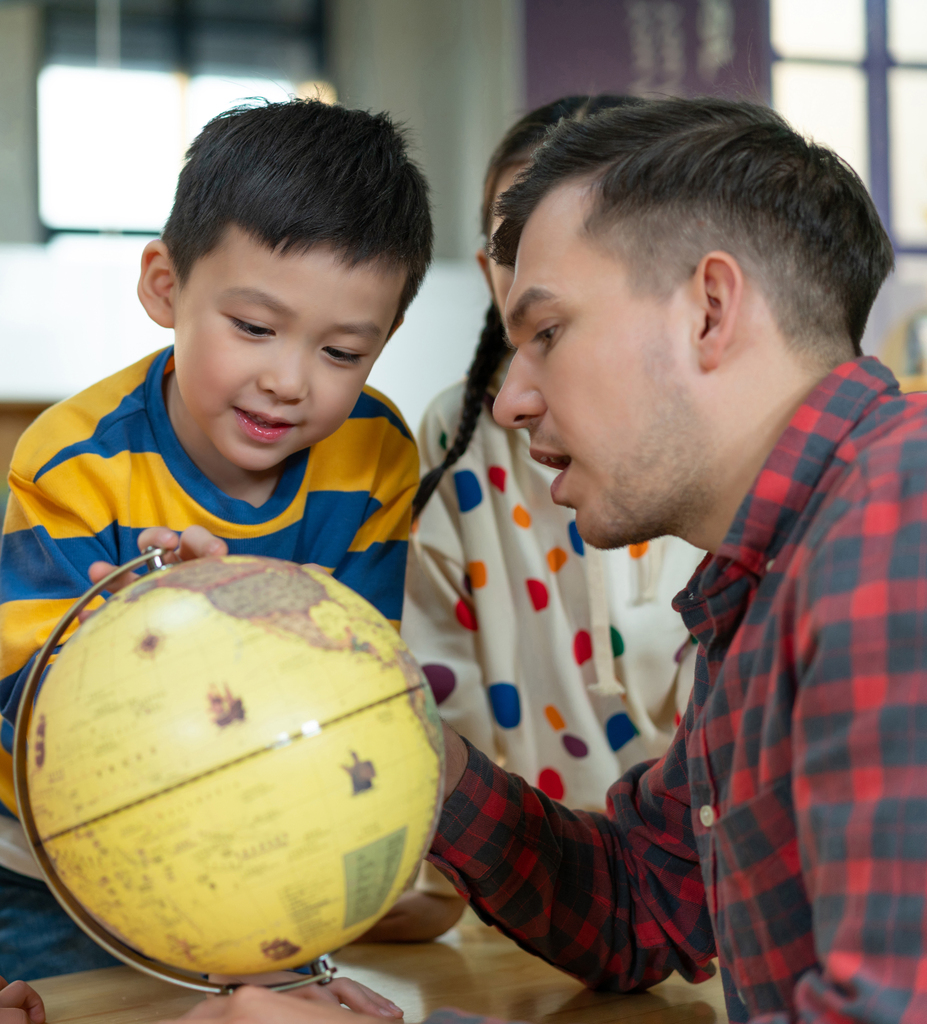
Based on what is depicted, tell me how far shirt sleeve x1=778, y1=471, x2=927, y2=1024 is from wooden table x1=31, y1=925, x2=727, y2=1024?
47 cm

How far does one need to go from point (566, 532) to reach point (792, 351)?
0.96 m

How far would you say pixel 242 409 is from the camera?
4.02 ft

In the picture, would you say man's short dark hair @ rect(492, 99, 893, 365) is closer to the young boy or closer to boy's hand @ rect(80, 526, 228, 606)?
the young boy

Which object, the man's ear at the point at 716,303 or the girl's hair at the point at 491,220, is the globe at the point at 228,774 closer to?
the man's ear at the point at 716,303

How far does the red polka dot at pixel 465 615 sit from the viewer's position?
1827 mm

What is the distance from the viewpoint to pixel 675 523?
0.98 metres

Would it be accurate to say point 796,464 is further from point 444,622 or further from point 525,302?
point 444,622

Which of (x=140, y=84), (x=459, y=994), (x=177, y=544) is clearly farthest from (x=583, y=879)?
(x=140, y=84)

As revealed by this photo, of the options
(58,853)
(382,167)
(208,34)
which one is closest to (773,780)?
(58,853)

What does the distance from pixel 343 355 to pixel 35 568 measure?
1.36ft

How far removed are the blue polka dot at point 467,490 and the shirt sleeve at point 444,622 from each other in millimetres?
26

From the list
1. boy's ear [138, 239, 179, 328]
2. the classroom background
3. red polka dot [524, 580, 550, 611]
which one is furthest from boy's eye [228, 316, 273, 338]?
the classroom background

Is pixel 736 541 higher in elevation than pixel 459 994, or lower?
higher

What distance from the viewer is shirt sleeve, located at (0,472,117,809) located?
111 cm
